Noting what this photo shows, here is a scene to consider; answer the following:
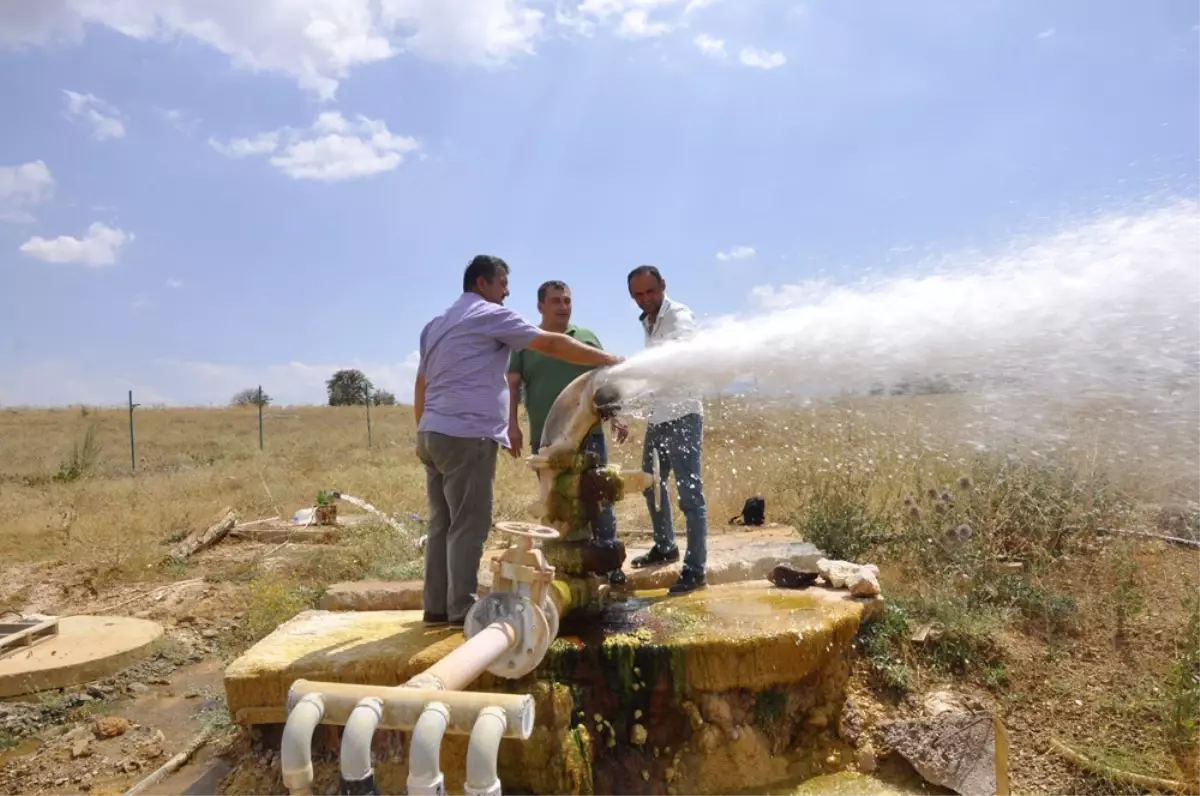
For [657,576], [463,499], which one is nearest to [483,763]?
[463,499]

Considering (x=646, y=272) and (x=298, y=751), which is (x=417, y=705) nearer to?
(x=298, y=751)

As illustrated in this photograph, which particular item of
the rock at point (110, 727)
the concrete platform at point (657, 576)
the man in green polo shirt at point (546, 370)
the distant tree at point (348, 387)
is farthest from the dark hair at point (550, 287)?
the distant tree at point (348, 387)

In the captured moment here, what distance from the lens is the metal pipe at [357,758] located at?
1.37 metres

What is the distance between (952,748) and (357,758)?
3307 millimetres

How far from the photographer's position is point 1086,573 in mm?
5164

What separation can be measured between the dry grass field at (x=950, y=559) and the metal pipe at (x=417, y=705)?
9.78 feet

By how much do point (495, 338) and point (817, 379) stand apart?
1523 millimetres

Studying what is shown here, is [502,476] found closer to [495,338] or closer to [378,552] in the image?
[378,552]

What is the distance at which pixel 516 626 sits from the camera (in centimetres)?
263

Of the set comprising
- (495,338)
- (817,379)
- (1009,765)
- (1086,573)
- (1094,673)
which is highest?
(495,338)

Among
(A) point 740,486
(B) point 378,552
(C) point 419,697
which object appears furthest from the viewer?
(A) point 740,486

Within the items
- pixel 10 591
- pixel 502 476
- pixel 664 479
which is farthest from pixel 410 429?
pixel 664 479

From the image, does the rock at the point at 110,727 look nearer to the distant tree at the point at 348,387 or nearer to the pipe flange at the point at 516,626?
the pipe flange at the point at 516,626

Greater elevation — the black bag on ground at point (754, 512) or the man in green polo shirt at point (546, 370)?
the man in green polo shirt at point (546, 370)
